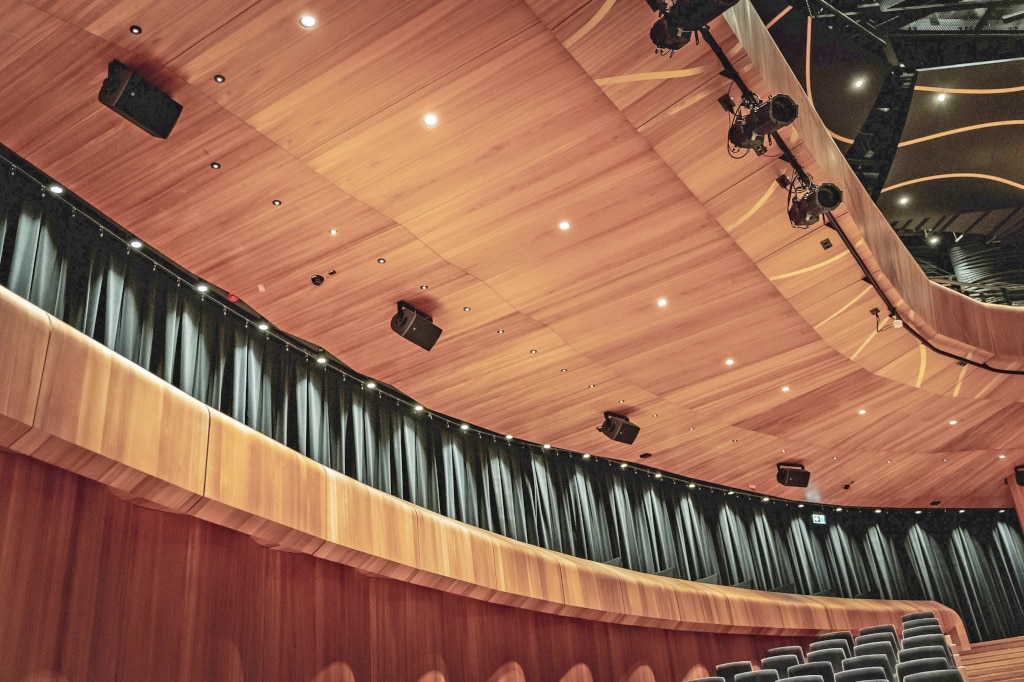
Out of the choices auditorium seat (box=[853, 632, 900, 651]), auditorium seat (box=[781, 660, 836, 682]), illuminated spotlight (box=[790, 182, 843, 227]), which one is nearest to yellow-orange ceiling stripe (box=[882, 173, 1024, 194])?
auditorium seat (box=[853, 632, 900, 651])

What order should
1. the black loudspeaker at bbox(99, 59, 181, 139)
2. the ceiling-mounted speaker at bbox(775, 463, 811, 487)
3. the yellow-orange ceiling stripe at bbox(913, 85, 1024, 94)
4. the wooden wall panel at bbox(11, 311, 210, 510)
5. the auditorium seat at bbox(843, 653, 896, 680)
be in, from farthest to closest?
the ceiling-mounted speaker at bbox(775, 463, 811, 487)
the yellow-orange ceiling stripe at bbox(913, 85, 1024, 94)
the auditorium seat at bbox(843, 653, 896, 680)
the black loudspeaker at bbox(99, 59, 181, 139)
the wooden wall panel at bbox(11, 311, 210, 510)

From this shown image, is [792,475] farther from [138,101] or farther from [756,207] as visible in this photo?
[138,101]

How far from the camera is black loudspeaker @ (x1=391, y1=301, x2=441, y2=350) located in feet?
20.1

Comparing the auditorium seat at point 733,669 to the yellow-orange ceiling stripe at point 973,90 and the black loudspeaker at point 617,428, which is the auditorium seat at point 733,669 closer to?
the black loudspeaker at point 617,428

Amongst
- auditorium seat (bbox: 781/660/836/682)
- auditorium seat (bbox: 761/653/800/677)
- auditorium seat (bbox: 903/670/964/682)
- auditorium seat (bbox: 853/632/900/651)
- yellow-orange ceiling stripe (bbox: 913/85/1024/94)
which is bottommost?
auditorium seat (bbox: 903/670/964/682)

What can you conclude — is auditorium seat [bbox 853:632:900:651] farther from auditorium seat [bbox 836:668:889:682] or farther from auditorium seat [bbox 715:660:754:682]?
auditorium seat [bbox 836:668:889:682]

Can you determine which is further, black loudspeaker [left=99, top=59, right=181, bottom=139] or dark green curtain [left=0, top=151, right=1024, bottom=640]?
dark green curtain [left=0, top=151, right=1024, bottom=640]

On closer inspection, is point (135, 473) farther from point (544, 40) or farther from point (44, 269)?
point (544, 40)

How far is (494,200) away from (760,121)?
161 centimetres

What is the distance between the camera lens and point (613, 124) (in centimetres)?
480

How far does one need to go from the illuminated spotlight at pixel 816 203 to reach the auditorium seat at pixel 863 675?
2897 mm

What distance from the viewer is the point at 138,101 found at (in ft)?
13.4

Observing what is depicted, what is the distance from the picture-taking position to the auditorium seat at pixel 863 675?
215 inches

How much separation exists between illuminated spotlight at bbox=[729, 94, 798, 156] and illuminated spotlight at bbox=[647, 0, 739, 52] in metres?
0.77
